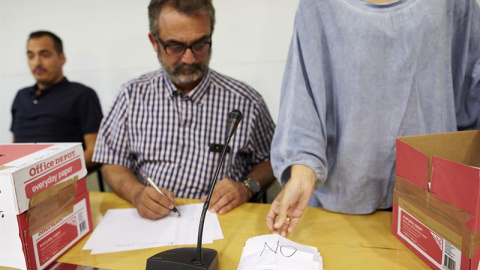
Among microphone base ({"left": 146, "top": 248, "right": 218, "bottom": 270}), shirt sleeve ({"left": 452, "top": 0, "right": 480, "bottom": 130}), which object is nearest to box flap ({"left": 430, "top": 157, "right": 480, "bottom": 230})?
shirt sleeve ({"left": 452, "top": 0, "right": 480, "bottom": 130})

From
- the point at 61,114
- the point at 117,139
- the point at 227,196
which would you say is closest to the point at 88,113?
the point at 61,114

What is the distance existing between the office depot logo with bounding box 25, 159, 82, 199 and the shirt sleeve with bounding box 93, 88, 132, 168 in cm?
59

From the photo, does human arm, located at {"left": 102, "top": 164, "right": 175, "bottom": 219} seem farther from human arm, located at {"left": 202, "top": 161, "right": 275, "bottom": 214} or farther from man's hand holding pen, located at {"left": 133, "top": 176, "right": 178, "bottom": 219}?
human arm, located at {"left": 202, "top": 161, "right": 275, "bottom": 214}

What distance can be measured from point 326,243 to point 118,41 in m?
1.80

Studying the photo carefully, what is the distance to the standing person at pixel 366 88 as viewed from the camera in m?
0.86

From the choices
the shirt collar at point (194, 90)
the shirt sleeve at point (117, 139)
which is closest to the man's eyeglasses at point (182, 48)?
the shirt collar at point (194, 90)

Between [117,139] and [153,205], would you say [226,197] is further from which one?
[117,139]

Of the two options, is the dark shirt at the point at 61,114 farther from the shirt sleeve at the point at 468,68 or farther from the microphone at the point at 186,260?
the shirt sleeve at the point at 468,68

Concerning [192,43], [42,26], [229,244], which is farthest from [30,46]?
[229,244]

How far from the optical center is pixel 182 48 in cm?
145

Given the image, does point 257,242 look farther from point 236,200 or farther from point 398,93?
point 398,93

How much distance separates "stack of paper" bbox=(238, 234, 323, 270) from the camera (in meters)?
0.75

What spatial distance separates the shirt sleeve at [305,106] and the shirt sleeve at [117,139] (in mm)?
841

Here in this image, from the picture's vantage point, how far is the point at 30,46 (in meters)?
2.33
